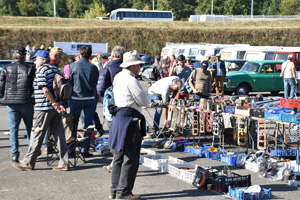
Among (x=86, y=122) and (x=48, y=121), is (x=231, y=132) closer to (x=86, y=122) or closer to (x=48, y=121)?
(x=86, y=122)

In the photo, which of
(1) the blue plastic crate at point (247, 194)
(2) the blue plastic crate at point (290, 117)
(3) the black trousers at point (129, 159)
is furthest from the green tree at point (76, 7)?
(1) the blue plastic crate at point (247, 194)

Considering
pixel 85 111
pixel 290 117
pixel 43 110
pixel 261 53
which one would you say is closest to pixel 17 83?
pixel 43 110

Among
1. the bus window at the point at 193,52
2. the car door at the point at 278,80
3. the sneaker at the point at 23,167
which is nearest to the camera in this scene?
the sneaker at the point at 23,167

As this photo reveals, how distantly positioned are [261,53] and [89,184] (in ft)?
65.4

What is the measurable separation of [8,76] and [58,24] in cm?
4636

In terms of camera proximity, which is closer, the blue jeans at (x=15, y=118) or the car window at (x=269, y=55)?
the blue jeans at (x=15, y=118)

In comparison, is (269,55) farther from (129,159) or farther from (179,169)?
(129,159)

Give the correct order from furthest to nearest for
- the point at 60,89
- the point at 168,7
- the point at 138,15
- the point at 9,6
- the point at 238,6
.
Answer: the point at 168,7 < the point at 9,6 < the point at 238,6 < the point at 138,15 < the point at 60,89

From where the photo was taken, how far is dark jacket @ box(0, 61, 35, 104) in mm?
7891

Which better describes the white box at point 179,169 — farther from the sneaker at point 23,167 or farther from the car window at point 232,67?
the car window at point 232,67

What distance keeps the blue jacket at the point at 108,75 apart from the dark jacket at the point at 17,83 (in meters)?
1.16

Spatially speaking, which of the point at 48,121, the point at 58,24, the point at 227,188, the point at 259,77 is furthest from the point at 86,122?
the point at 58,24

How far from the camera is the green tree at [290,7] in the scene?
3536 inches

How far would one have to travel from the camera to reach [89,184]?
6.96m
